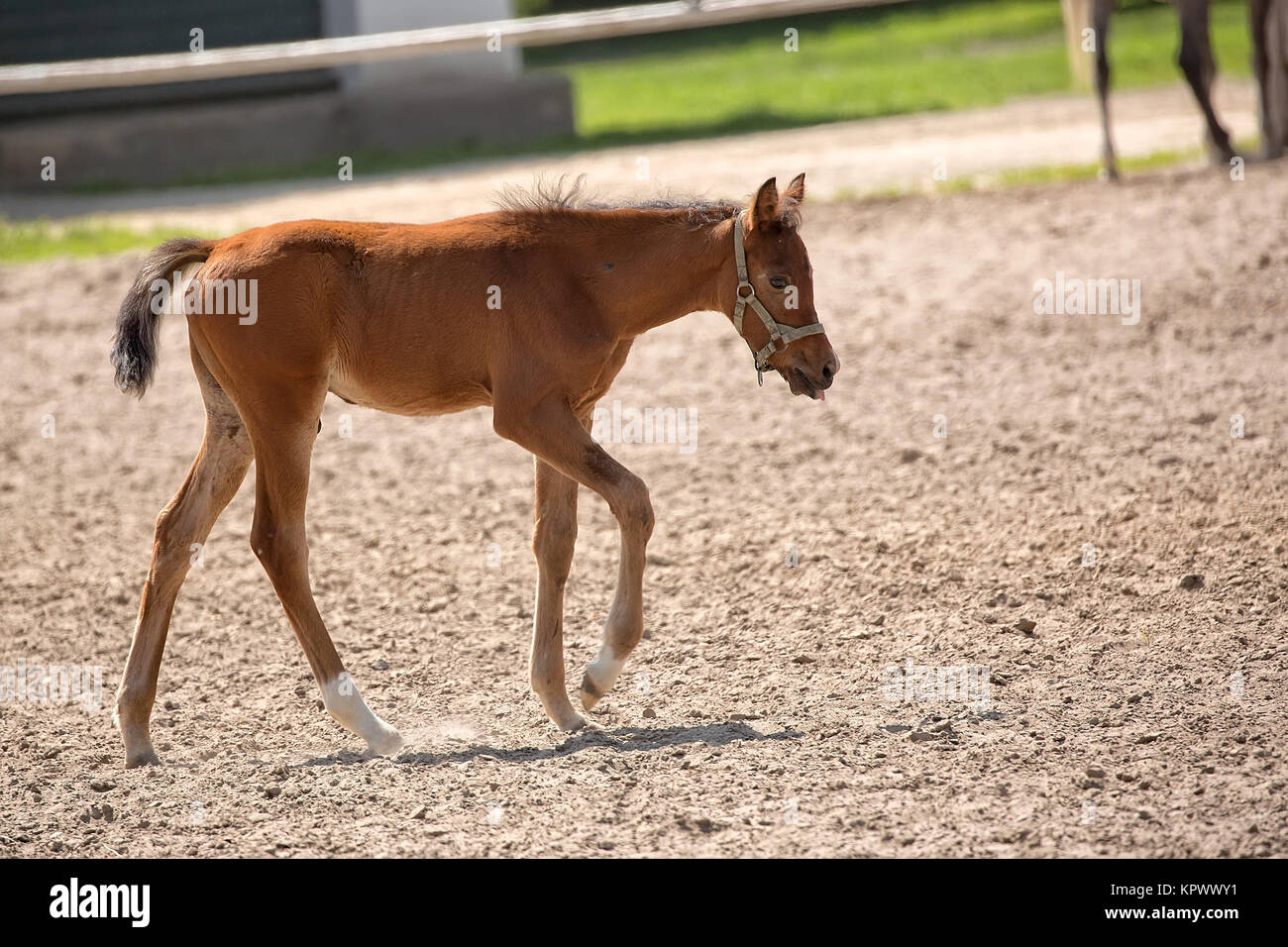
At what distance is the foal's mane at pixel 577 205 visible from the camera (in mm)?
4867

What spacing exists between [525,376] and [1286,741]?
277 cm

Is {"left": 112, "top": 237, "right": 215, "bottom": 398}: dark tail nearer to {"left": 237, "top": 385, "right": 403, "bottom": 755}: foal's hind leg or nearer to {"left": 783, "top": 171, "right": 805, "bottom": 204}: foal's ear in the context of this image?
{"left": 237, "top": 385, "right": 403, "bottom": 755}: foal's hind leg

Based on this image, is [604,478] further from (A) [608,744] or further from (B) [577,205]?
(B) [577,205]

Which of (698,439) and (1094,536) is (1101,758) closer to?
(1094,536)

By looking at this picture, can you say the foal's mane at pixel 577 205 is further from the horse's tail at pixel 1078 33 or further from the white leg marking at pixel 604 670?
the horse's tail at pixel 1078 33

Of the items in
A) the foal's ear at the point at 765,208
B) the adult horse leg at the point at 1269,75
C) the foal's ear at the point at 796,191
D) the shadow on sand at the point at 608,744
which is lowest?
the shadow on sand at the point at 608,744

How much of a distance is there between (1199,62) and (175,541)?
31.7 feet

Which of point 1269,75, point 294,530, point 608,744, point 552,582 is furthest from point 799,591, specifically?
point 1269,75

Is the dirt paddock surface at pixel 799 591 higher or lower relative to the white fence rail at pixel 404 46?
lower

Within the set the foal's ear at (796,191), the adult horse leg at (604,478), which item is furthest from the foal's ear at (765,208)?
the adult horse leg at (604,478)

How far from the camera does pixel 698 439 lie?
27.5ft

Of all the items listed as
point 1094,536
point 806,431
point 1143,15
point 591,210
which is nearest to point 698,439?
point 806,431

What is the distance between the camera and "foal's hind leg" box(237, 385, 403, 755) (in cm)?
475

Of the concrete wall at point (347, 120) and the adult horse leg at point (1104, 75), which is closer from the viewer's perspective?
the adult horse leg at point (1104, 75)
